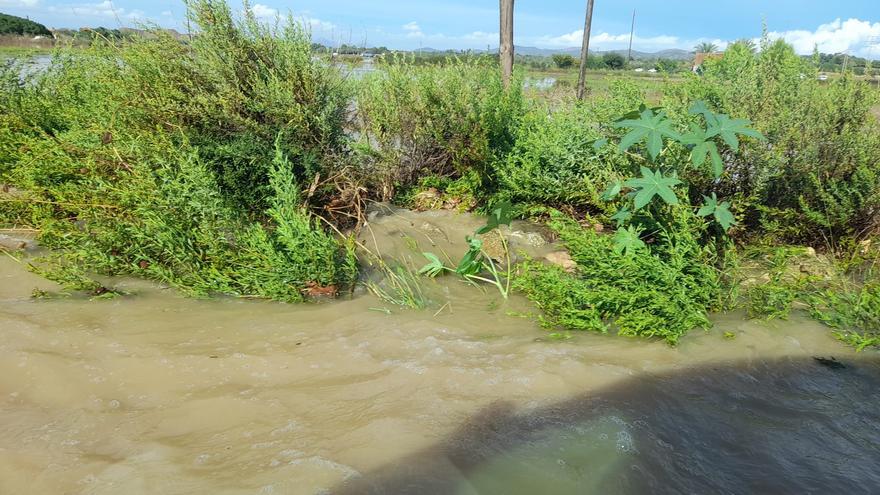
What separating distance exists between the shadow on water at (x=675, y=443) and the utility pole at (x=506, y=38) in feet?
19.8

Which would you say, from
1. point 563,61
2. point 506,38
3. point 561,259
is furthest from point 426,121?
point 563,61

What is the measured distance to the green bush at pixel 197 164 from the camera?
4.02 m

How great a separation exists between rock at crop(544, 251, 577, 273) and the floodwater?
72 centimetres

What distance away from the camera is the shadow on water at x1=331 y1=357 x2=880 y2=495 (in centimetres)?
228

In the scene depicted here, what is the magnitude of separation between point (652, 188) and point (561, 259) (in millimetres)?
1144

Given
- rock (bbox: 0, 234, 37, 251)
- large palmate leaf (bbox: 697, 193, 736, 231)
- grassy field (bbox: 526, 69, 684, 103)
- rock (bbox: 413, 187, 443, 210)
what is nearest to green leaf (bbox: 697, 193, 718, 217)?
large palmate leaf (bbox: 697, 193, 736, 231)

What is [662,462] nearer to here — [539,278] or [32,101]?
[539,278]

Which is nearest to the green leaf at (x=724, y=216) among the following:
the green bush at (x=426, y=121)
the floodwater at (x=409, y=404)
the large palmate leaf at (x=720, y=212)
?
the large palmate leaf at (x=720, y=212)

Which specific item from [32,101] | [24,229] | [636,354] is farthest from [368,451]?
[32,101]

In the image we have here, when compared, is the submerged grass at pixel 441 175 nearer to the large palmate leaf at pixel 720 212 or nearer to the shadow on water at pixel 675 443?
the large palmate leaf at pixel 720 212

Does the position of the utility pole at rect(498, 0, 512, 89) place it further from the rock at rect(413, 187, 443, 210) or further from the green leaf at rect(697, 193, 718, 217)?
the green leaf at rect(697, 193, 718, 217)

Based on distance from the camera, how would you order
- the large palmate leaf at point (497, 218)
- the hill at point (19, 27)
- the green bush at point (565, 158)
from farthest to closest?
the hill at point (19, 27)
the green bush at point (565, 158)
the large palmate leaf at point (497, 218)

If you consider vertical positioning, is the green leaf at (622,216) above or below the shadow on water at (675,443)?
above

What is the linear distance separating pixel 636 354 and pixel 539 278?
34.0 inches
